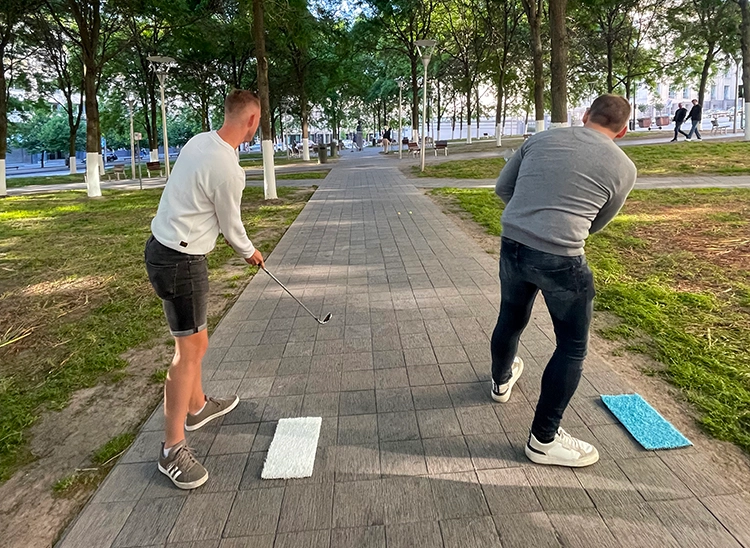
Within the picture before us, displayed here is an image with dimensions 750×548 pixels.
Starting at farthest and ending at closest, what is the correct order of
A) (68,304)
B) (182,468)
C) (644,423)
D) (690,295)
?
(68,304) < (690,295) < (644,423) < (182,468)

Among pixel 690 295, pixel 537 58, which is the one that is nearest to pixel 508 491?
pixel 690 295

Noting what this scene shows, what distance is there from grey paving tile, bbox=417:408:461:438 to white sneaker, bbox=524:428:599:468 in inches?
17.4

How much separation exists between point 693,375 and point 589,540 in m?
1.86

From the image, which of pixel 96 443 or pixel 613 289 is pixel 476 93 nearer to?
pixel 613 289

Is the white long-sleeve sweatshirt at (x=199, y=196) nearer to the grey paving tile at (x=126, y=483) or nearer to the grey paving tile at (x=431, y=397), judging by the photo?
the grey paving tile at (x=126, y=483)

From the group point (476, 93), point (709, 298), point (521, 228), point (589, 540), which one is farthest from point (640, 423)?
point (476, 93)

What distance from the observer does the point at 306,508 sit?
96.7 inches

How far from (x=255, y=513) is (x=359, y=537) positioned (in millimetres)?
496

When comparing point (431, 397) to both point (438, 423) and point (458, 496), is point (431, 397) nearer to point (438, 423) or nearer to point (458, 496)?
point (438, 423)

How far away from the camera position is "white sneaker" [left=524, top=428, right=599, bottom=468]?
2672 millimetres

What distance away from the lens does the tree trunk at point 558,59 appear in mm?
13335

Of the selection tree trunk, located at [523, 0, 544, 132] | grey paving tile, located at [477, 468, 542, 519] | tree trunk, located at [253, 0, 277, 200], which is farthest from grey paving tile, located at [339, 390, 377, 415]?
tree trunk, located at [523, 0, 544, 132]

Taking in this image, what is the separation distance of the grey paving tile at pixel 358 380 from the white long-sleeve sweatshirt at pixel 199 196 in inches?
57.3

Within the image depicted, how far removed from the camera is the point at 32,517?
2.51 m
